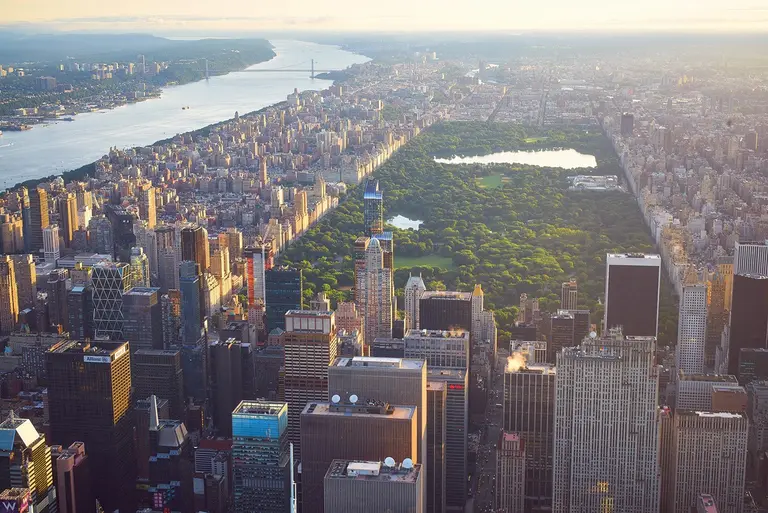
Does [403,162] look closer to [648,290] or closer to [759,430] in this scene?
[648,290]

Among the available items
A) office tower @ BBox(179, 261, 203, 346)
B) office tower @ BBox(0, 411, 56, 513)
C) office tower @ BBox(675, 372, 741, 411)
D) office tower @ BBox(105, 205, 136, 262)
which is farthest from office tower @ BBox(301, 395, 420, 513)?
office tower @ BBox(105, 205, 136, 262)

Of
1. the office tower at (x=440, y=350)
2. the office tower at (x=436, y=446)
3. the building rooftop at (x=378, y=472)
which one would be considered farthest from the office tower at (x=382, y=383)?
the office tower at (x=440, y=350)

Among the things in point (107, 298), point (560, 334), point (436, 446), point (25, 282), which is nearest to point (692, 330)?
point (560, 334)

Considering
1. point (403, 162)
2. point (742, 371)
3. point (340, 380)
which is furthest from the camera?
Result: point (403, 162)

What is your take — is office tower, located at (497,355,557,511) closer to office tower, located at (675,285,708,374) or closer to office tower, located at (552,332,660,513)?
office tower, located at (552,332,660,513)

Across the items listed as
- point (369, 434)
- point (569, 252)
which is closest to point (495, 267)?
point (569, 252)

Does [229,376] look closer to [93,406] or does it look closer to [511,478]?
[93,406]
